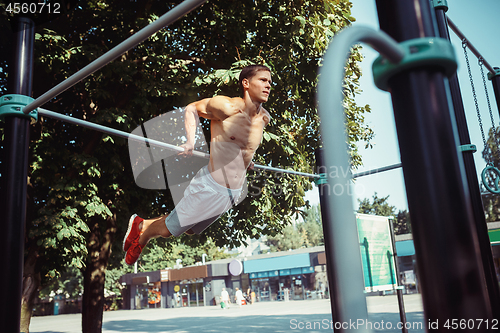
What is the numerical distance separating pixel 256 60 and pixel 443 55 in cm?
677

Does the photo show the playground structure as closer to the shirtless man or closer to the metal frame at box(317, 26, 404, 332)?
the metal frame at box(317, 26, 404, 332)

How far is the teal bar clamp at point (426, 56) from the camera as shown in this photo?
825mm

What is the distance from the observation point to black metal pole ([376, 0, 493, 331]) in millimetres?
750

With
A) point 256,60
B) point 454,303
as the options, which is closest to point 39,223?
point 256,60

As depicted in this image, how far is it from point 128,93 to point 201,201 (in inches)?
216

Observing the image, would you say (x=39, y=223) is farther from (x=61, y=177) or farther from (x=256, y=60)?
(x=256, y=60)

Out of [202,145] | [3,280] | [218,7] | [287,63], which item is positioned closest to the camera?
[3,280]

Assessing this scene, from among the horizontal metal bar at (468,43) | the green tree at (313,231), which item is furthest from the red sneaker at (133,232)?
the green tree at (313,231)

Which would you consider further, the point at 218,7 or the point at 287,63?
the point at 218,7

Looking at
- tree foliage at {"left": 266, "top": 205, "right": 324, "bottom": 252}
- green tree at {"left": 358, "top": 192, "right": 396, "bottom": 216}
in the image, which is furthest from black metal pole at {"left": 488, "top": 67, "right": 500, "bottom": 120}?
tree foliage at {"left": 266, "top": 205, "right": 324, "bottom": 252}

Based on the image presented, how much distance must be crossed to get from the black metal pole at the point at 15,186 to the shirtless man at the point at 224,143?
44.8 inches

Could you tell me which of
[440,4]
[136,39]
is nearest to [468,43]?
[440,4]

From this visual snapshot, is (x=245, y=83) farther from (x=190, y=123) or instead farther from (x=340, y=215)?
(x=340, y=215)

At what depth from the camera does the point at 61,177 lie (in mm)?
7434
